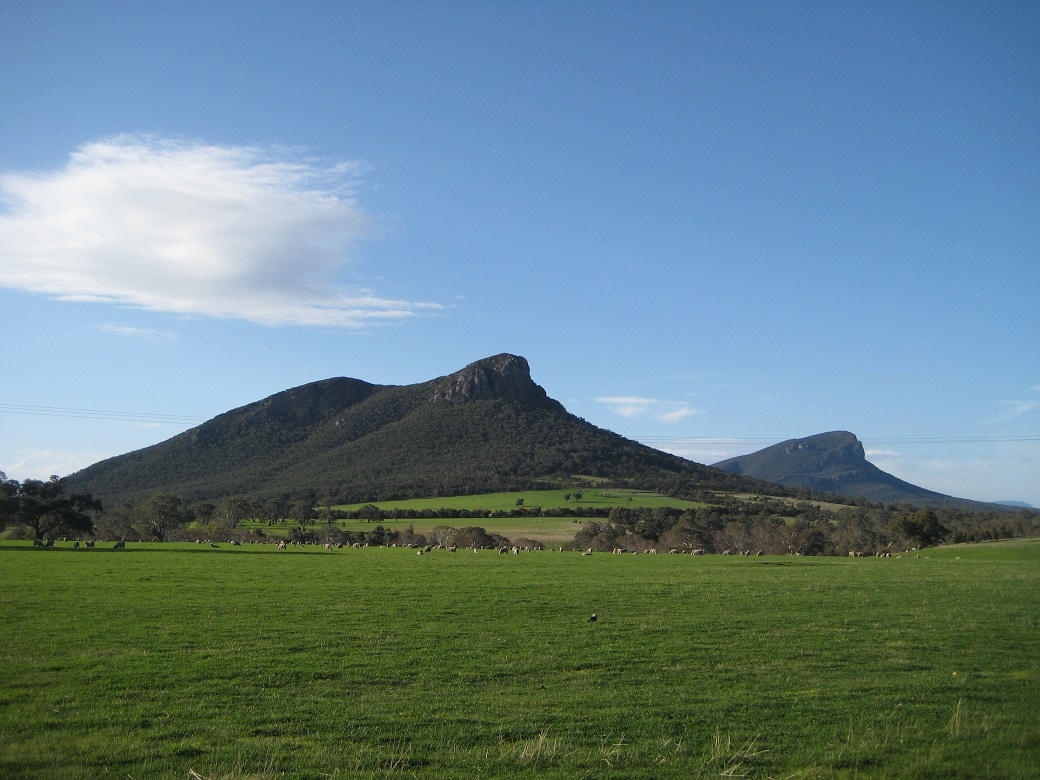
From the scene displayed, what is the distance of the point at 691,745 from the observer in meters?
8.42

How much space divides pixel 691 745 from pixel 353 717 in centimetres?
429

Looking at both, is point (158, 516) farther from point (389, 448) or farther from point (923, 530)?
point (923, 530)

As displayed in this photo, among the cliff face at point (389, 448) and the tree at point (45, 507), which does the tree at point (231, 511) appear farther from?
the tree at point (45, 507)

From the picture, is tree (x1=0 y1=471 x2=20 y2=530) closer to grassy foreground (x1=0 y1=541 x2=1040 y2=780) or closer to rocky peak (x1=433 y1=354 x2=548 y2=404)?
grassy foreground (x1=0 y1=541 x2=1040 y2=780)

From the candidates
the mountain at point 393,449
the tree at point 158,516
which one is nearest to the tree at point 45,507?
the tree at point 158,516

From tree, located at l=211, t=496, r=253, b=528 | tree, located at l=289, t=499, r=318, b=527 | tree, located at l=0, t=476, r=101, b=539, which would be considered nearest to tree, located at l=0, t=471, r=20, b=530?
tree, located at l=0, t=476, r=101, b=539

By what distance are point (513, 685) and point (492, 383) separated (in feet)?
442

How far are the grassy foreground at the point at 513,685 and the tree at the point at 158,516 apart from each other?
63.5 m

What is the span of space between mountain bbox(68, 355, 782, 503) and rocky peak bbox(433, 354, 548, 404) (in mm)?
246

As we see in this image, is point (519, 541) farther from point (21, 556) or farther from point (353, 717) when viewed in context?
point (353, 717)

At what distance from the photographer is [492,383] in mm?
145750

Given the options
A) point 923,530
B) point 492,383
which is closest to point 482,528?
point 923,530

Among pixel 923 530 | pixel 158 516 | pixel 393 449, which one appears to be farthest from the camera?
pixel 393 449

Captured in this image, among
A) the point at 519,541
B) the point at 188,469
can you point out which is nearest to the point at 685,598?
the point at 519,541
